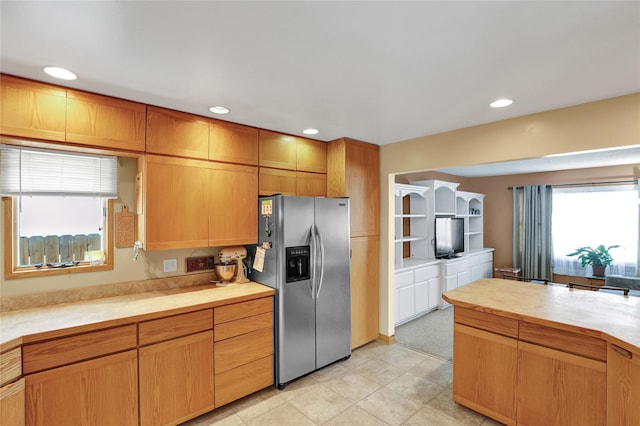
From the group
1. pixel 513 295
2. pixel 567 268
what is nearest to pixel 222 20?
pixel 513 295

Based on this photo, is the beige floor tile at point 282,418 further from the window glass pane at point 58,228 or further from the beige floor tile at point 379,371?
the window glass pane at point 58,228

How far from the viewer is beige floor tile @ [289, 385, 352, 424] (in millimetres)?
2365

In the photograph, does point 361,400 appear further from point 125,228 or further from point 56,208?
point 56,208

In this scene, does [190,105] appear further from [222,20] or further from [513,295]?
[513,295]

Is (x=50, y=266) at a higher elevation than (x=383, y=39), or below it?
below

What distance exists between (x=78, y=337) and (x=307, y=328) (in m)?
1.72

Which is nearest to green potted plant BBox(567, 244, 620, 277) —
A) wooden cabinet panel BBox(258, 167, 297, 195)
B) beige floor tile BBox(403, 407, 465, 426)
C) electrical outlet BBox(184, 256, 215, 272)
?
beige floor tile BBox(403, 407, 465, 426)

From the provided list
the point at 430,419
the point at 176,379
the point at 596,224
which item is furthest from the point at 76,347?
the point at 596,224

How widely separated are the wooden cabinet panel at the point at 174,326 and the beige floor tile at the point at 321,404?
1000 millimetres

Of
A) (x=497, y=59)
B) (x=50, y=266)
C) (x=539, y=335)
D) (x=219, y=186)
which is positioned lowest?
(x=539, y=335)

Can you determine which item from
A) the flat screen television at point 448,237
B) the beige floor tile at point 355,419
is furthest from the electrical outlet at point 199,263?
the flat screen television at point 448,237

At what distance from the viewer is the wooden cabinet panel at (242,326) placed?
7.82 ft

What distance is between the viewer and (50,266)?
2.27m

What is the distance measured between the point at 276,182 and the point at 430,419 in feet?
7.91
